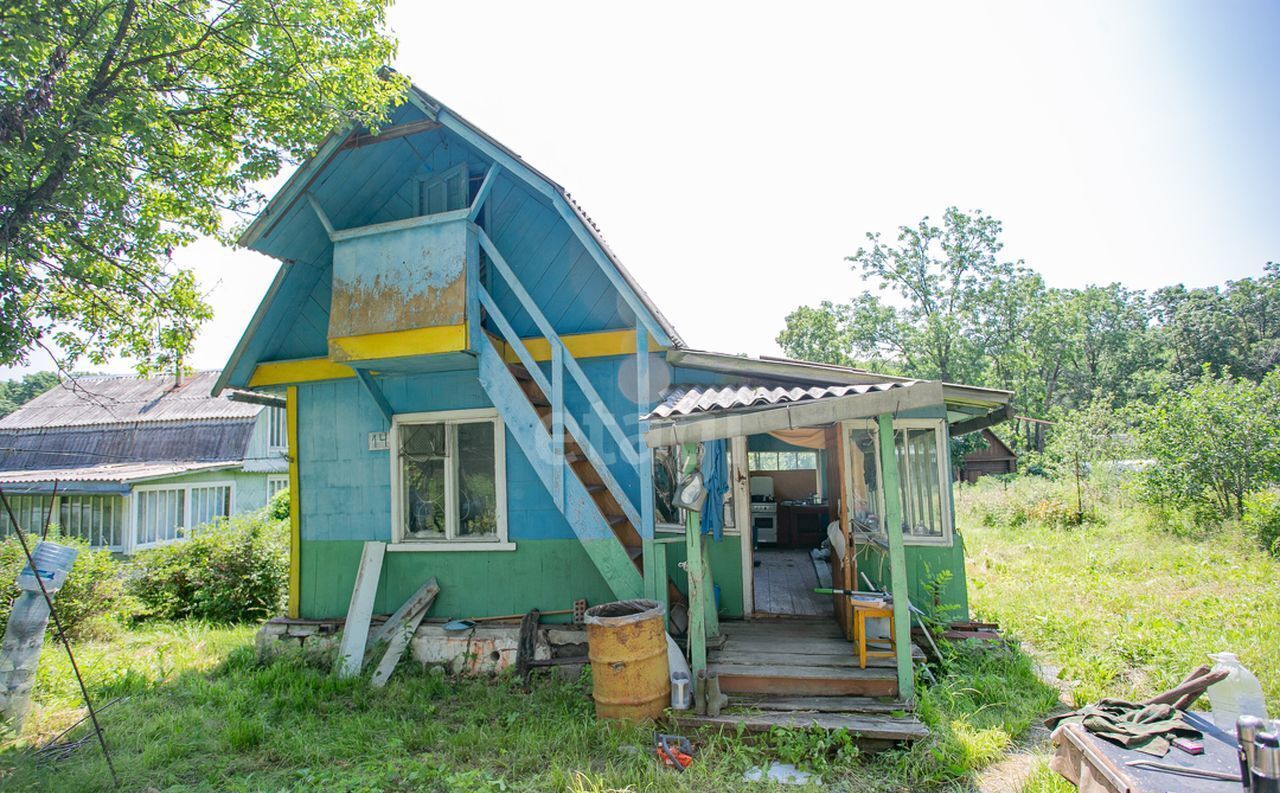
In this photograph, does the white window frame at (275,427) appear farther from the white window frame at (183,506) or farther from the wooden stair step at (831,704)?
the wooden stair step at (831,704)

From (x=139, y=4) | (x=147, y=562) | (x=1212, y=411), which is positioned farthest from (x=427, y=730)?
(x=1212, y=411)

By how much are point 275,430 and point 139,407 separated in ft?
19.5

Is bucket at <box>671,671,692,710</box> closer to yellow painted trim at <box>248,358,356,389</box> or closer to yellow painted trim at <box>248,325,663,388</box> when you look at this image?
yellow painted trim at <box>248,325,663,388</box>

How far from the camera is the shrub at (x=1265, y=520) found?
10217mm

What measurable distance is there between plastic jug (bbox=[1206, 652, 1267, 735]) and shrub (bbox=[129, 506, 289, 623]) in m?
11.6

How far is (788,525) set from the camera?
1109cm

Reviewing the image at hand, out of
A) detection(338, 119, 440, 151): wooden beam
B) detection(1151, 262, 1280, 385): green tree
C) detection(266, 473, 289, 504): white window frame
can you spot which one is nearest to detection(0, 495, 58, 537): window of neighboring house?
detection(266, 473, 289, 504): white window frame

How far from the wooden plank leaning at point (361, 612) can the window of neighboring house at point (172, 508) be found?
926 centimetres

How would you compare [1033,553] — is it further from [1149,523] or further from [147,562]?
[147,562]

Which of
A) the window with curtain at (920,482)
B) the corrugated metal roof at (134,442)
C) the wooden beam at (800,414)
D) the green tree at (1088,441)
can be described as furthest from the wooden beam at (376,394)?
the green tree at (1088,441)

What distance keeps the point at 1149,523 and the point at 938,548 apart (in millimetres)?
10013

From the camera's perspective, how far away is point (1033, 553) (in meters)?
12.1

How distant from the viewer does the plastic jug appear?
330 cm

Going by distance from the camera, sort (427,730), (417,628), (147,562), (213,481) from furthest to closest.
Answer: (213,481) → (147,562) → (417,628) → (427,730)
